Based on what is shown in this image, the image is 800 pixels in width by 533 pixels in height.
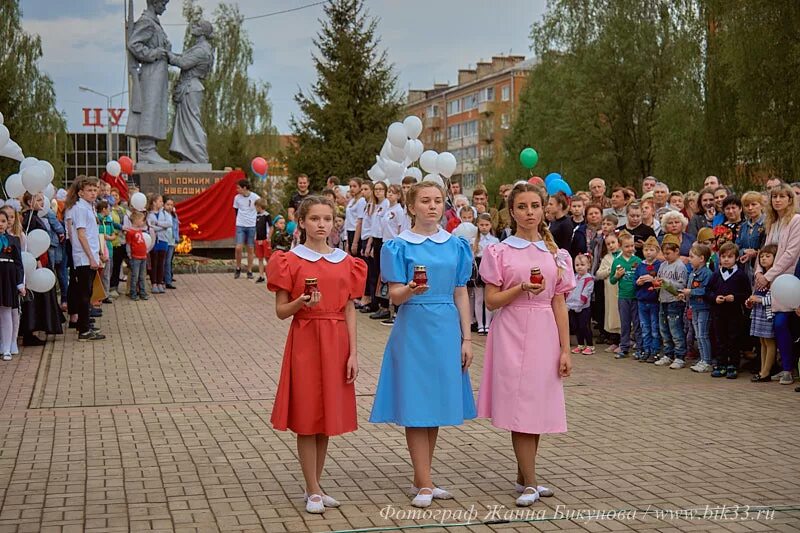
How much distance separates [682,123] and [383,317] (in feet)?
67.9

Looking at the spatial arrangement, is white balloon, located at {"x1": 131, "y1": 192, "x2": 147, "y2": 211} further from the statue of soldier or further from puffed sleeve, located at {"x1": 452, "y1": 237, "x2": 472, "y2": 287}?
puffed sleeve, located at {"x1": 452, "y1": 237, "x2": 472, "y2": 287}

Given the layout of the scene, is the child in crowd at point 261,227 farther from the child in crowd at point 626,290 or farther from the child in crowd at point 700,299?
the child in crowd at point 700,299

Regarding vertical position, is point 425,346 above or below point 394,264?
below

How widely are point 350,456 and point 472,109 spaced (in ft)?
317

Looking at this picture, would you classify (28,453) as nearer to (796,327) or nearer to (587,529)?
(587,529)

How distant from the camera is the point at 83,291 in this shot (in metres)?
14.0

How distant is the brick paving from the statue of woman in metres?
20.4

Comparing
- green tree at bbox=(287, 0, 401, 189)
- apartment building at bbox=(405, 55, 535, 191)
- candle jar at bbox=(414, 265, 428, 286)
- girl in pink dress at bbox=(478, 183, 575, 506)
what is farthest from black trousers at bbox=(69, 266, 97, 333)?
apartment building at bbox=(405, 55, 535, 191)

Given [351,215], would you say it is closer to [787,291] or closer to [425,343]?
[787,291]

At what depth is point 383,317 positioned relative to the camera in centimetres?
1739

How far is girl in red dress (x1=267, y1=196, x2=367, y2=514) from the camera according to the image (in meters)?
6.18

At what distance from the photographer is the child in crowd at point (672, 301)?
12203 millimetres

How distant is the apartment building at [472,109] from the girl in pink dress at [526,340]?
77.5 metres

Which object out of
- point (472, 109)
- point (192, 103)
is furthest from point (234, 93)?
point (472, 109)
